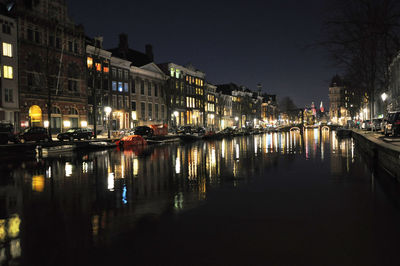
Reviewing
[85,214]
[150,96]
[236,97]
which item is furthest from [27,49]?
[236,97]

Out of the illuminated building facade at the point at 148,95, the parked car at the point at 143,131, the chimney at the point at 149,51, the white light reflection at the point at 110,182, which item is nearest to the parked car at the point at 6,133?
the parked car at the point at 143,131

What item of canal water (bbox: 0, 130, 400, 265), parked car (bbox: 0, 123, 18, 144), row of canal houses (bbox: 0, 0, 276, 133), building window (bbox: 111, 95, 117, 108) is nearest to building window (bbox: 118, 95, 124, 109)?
row of canal houses (bbox: 0, 0, 276, 133)

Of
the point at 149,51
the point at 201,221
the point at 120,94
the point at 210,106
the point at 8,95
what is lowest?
the point at 201,221

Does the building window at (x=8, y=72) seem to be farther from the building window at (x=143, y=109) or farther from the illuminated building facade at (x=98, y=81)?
the building window at (x=143, y=109)

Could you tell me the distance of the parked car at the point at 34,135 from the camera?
33.6 meters

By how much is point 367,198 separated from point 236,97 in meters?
112

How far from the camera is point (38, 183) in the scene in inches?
492

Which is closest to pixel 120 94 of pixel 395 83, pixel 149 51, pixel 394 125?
pixel 149 51

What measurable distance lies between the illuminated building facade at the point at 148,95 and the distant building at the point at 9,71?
81.4 feet

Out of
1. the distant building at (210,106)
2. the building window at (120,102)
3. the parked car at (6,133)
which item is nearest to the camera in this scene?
the parked car at (6,133)

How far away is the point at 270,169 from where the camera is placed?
15.9 meters

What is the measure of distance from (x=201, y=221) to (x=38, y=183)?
813 cm

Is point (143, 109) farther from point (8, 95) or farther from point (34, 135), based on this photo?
point (34, 135)

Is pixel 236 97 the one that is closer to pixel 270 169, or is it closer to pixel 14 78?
pixel 14 78
